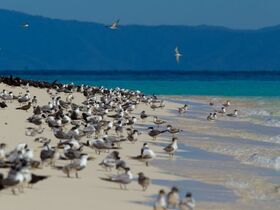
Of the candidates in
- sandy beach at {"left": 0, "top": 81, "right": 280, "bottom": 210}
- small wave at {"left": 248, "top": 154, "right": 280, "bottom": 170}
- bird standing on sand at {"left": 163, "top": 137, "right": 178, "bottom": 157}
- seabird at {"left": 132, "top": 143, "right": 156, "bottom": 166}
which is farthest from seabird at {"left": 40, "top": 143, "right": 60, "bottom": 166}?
small wave at {"left": 248, "top": 154, "right": 280, "bottom": 170}

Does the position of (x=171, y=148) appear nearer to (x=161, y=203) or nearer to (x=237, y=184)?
(x=237, y=184)

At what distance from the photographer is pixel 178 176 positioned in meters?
19.2

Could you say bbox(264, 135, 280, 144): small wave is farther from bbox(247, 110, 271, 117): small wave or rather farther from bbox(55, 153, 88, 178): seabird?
bbox(247, 110, 271, 117): small wave

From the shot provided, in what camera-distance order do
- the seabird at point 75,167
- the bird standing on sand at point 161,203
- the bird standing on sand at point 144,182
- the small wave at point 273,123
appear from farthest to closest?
the small wave at point 273,123 < the seabird at point 75,167 < the bird standing on sand at point 144,182 < the bird standing on sand at point 161,203

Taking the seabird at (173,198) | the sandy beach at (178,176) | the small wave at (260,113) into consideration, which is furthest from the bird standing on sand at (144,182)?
the small wave at (260,113)

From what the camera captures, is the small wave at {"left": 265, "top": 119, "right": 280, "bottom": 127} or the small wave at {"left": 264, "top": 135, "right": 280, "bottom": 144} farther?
the small wave at {"left": 265, "top": 119, "right": 280, "bottom": 127}

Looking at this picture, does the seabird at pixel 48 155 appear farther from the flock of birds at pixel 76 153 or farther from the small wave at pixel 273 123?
the small wave at pixel 273 123

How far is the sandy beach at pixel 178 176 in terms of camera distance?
14.8 m

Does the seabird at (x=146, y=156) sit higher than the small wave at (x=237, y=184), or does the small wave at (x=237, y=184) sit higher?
the seabird at (x=146, y=156)

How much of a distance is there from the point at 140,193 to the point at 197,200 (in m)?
1.28

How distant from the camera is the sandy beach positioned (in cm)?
1476

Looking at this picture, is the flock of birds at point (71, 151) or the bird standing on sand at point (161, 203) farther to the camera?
the flock of birds at point (71, 151)

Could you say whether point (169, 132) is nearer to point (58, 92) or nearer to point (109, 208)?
A: point (109, 208)

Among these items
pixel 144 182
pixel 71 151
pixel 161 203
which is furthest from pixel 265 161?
pixel 161 203
